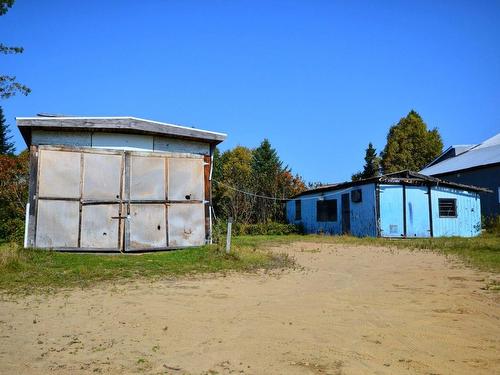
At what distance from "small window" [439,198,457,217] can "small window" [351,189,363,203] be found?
12.6ft

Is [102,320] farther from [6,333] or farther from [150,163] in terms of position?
[150,163]

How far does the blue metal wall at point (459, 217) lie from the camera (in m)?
21.8

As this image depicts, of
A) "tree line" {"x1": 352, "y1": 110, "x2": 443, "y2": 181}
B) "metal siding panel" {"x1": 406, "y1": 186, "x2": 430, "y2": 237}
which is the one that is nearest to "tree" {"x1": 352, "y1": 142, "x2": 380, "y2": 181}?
"tree line" {"x1": 352, "y1": 110, "x2": 443, "y2": 181}

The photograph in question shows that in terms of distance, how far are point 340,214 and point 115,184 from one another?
1470cm

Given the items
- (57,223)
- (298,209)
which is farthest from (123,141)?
(298,209)

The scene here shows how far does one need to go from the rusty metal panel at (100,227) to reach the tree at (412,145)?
30.4 meters

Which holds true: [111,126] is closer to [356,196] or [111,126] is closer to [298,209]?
[356,196]

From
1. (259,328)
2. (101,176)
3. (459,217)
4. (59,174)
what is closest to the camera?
(259,328)

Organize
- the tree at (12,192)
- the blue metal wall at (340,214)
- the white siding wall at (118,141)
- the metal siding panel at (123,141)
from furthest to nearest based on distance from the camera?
the blue metal wall at (340,214) < the tree at (12,192) < the metal siding panel at (123,141) < the white siding wall at (118,141)

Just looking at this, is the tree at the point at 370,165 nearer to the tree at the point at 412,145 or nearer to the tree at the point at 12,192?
the tree at the point at 412,145

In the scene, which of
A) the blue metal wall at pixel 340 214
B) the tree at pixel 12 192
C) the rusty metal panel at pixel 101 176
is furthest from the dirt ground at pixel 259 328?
the blue metal wall at pixel 340 214

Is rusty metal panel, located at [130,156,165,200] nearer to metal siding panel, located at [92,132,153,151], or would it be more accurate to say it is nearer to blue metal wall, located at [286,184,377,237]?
metal siding panel, located at [92,132,153,151]

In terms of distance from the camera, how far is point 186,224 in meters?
12.5

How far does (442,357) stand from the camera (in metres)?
4.23
